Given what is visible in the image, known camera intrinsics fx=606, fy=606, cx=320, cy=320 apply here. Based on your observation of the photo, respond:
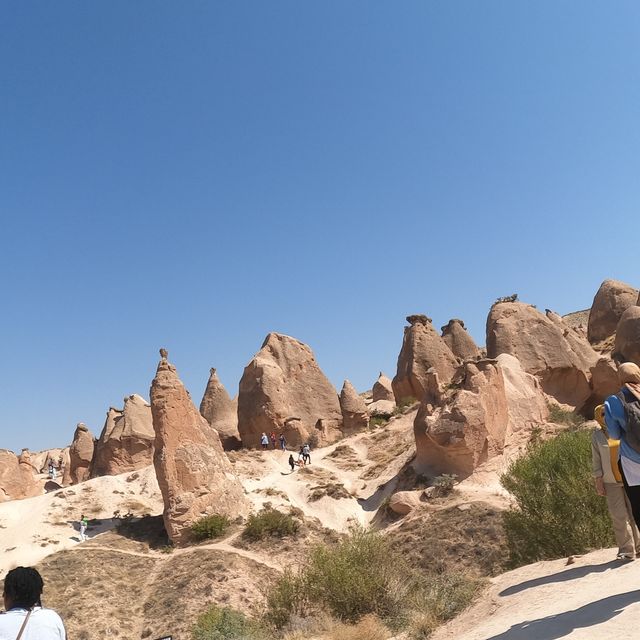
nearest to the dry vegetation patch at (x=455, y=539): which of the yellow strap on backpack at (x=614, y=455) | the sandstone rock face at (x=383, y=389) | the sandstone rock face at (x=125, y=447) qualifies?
the yellow strap on backpack at (x=614, y=455)

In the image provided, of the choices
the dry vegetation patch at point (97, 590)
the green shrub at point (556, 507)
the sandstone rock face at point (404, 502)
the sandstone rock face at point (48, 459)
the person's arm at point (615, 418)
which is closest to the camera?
the person's arm at point (615, 418)

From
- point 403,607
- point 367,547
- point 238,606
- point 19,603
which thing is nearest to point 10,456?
point 238,606

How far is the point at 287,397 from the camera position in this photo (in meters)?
31.0

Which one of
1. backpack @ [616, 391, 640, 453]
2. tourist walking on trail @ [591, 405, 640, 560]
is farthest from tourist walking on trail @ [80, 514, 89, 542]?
backpack @ [616, 391, 640, 453]

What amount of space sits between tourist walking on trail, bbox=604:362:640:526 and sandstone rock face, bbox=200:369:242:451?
27774 mm

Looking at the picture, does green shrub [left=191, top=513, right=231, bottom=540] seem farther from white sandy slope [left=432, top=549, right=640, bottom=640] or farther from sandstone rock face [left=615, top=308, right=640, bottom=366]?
sandstone rock face [left=615, top=308, right=640, bottom=366]

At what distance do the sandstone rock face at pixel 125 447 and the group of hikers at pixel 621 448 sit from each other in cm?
2476

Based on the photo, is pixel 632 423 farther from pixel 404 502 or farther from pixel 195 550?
pixel 195 550

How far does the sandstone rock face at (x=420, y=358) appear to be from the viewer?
30203 millimetres

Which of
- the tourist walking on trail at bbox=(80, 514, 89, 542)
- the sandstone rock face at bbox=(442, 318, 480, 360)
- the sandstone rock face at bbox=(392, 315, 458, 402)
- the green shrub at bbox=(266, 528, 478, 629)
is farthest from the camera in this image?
the sandstone rock face at bbox=(442, 318, 480, 360)

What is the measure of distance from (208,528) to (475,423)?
8631 millimetres

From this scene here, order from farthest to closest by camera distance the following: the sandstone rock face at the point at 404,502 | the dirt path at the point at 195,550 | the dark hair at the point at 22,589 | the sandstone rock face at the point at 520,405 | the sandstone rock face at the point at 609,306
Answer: the sandstone rock face at the point at 609,306 < the sandstone rock face at the point at 520,405 < the sandstone rock face at the point at 404,502 < the dirt path at the point at 195,550 < the dark hair at the point at 22,589

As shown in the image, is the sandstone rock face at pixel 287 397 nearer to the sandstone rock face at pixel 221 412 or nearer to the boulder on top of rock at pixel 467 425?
the sandstone rock face at pixel 221 412

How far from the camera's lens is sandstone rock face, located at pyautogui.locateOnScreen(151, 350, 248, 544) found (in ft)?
59.6
